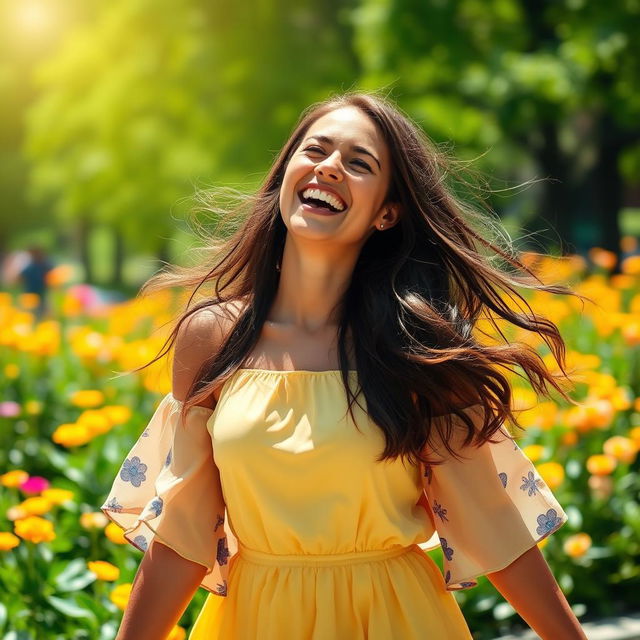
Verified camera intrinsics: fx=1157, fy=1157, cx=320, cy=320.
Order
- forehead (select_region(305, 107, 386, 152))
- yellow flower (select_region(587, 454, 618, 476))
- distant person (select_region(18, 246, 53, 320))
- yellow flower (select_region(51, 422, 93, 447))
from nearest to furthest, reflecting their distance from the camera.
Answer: forehead (select_region(305, 107, 386, 152))
yellow flower (select_region(51, 422, 93, 447))
yellow flower (select_region(587, 454, 618, 476))
distant person (select_region(18, 246, 53, 320))

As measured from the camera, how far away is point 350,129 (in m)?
2.39

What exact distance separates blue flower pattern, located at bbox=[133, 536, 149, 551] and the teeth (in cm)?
79

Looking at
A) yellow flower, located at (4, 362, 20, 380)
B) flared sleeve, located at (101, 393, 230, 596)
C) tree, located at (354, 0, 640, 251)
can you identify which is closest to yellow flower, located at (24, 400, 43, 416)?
yellow flower, located at (4, 362, 20, 380)

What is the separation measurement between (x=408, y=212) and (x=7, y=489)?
256 centimetres

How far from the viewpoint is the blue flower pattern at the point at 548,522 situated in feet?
7.65

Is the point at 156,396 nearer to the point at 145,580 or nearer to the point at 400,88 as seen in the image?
the point at 145,580

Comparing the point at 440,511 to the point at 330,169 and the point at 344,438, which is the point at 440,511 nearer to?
the point at 344,438

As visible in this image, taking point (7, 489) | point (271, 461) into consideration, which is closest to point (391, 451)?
point (271, 461)

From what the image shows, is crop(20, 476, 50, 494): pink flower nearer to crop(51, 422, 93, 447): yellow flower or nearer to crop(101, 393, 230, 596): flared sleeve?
Result: crop(51, 422, 93, 447): yellow flower

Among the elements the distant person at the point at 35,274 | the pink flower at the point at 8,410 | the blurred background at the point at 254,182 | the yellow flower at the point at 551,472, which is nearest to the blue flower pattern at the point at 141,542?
the blurred background at the point at 254,182

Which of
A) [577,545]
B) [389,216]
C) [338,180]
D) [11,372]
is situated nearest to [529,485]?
[389,216]

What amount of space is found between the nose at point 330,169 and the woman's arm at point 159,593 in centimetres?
80

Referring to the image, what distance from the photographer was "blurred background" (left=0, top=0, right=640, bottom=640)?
402cm

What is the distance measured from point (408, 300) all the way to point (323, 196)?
27 centimetres
